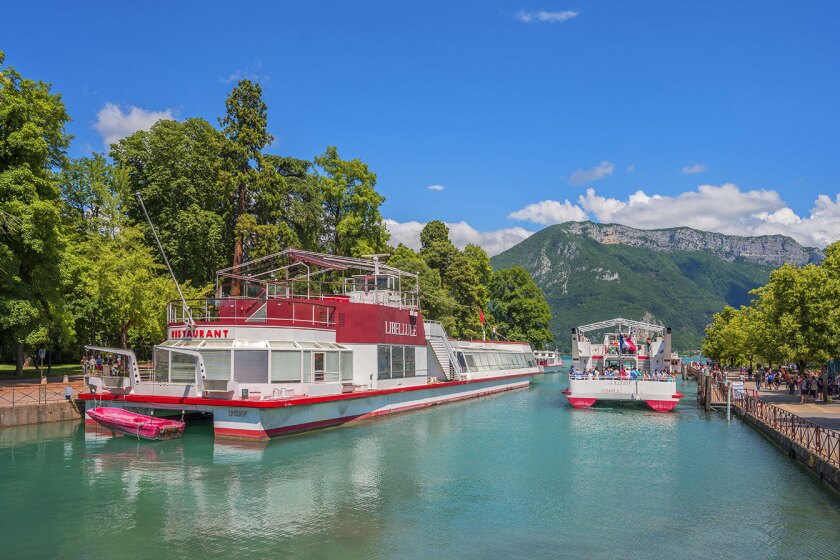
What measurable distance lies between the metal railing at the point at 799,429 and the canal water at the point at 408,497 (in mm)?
940

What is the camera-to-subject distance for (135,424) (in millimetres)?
25938

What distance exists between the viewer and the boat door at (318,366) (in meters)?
28.4

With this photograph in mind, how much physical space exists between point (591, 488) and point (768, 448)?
1097 cm

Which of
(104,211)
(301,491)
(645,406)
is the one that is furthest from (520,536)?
(104,211)

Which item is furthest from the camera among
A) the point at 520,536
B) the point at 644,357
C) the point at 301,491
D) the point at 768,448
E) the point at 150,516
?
the point at 644,357

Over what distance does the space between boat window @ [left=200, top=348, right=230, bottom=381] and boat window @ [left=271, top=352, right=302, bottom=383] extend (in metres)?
1.86

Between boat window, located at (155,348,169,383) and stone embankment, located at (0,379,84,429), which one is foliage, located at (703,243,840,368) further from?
stone embankment, located at (0,379,84,429)

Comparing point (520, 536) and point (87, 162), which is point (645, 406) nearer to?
point (520, 536)

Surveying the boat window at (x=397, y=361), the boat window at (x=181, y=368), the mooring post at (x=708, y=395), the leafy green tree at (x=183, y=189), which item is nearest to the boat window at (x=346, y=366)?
the boat window at (x=397, y=361)

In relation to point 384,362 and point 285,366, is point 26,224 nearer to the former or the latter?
point 285,366

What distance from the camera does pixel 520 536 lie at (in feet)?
48.6

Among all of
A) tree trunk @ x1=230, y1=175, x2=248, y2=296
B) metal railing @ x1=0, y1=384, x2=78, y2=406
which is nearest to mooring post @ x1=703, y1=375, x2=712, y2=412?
tree trunk @ x1=230, y1=175, x2=248, y2=296

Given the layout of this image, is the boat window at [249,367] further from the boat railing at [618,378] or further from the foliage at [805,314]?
the foliage at [805,314]

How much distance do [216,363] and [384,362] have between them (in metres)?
10.1
